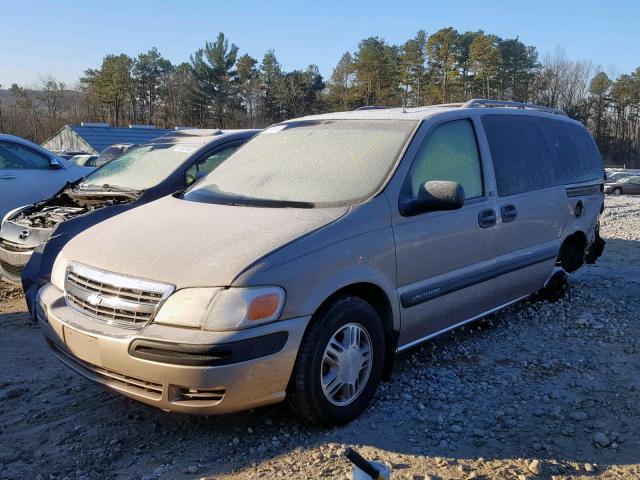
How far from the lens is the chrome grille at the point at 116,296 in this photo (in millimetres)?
3014

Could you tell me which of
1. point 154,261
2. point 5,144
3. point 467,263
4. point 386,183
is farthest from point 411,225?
point 5,144

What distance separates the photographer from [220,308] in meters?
2.90

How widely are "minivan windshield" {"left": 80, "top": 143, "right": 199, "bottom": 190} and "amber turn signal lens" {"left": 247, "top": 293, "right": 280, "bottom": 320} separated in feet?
12.2

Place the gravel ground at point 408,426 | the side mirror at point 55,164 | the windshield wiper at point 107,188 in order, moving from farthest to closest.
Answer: the side mirror at point 55,164, the windshield wiper at point 107,188, the gravel ground at point 408,426

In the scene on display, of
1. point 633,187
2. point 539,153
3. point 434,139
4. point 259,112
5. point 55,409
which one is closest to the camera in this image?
point 55,409

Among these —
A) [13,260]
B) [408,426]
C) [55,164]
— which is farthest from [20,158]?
[408,426]

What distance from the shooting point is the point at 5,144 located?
810 centimetres

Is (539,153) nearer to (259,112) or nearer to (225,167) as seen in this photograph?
(225,167)

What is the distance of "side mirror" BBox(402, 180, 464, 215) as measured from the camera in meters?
Result: 3.64

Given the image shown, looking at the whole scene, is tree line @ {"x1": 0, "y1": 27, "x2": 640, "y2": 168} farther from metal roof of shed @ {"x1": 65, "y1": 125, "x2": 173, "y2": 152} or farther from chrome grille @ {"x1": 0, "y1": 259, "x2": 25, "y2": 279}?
chrome grille @ {"x1": 0, "y1": 259, "x2": 25, "y2": 279}

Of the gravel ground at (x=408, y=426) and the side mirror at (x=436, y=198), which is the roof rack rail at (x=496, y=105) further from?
the gravel ground at (x=408, y=426)

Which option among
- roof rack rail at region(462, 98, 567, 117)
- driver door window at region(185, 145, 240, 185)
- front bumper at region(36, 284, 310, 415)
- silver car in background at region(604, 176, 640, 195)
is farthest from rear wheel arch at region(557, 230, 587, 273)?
silver car in background at region(604, 176, 640, 195)

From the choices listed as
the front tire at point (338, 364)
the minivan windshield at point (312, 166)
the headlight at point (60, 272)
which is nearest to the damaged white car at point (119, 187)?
the minivan windshield at point (312, 166)

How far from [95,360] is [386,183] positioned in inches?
76.4
